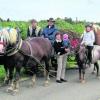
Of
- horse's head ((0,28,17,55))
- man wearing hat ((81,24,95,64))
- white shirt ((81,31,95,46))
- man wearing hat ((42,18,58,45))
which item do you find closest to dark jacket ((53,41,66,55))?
man wearing hat ((42,18,58,45))

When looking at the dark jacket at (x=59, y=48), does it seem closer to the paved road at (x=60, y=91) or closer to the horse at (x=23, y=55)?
the horse at (x=23, y=55)

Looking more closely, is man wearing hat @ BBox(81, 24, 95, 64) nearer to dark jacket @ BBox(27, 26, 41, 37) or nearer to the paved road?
the paved road

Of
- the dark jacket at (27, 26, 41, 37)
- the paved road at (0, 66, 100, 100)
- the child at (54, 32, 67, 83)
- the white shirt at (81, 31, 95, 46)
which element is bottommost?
the paved road at (0, 66, 100, 100)

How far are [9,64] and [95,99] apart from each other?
8.45 ft

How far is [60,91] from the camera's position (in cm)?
1258

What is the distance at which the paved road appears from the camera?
11.6 m

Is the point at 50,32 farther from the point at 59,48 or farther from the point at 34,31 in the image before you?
the point at 59,48

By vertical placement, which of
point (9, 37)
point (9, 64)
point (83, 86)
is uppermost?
point (9, 37)

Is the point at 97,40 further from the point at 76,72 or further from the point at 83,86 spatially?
the point at 83,86

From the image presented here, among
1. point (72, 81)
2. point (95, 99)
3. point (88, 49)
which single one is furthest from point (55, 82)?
point (95, 99)

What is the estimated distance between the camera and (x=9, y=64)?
12.2 meters

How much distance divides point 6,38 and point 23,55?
872 millimetres

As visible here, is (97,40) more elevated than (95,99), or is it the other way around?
(97,40)

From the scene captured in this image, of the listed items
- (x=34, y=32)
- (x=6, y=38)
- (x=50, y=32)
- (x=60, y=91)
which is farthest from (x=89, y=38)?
(x=6, y=38)
